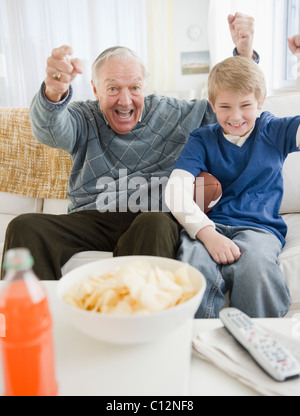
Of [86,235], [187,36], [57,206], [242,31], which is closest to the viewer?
[86,235]

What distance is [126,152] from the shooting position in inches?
64.2

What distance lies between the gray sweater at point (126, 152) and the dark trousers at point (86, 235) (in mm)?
87

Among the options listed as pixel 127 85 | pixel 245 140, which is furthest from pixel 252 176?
pixel 127 85

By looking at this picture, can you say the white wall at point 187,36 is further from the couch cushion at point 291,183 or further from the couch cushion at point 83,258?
the couch cushion at point 83,258

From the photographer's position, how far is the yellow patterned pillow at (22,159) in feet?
6.29

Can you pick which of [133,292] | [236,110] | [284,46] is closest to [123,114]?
[236,110]

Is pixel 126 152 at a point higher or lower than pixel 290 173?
higher

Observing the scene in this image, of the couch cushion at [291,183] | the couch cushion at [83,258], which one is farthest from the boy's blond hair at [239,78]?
the couch cushion at [83,258]

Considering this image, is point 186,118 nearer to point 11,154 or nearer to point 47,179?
point 47,179

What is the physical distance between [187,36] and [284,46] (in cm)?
165

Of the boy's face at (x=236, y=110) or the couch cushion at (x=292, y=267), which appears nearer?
the couch cushion at (x=292, y=267)

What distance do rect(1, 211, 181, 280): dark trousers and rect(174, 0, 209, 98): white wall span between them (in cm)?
354

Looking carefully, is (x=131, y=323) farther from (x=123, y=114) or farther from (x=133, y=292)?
(x=123, y=114)

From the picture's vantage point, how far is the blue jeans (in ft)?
3.72
